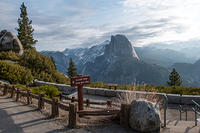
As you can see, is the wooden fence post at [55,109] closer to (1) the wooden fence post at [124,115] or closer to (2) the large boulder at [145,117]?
(1) the wooden fence post at [124,115]

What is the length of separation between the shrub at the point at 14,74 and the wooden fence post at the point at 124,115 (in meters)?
13.6

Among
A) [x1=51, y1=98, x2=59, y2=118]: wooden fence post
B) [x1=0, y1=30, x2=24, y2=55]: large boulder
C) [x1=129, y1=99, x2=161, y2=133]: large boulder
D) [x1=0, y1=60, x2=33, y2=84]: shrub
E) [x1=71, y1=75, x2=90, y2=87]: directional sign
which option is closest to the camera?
[x1=129, y1=99, x2=161, y2=133]: large boulder

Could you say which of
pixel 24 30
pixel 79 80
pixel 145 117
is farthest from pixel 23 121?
pixel 24 30

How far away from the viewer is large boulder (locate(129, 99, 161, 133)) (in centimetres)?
542

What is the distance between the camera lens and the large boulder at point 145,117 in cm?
542

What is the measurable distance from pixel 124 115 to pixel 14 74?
14.2 metres

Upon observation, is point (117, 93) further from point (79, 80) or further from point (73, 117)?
point (73, 117)

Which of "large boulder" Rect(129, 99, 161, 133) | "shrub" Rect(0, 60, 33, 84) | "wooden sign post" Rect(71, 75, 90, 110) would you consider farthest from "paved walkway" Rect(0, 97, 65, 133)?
"shrub" Rect(0, 60, 33, 84)

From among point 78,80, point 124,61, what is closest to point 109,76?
point 124,61

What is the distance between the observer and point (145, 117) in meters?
5.40

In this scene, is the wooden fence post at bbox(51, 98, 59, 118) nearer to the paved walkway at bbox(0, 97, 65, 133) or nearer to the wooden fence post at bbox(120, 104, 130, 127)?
the paved walkway at bbox(0, 97, 65, 133)

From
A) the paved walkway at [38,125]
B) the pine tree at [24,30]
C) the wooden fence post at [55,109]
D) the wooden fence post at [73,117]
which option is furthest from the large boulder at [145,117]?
the pine tree at [24,30]

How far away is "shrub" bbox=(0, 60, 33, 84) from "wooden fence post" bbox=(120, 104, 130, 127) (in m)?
13.6

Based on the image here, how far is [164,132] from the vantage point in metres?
5.55
